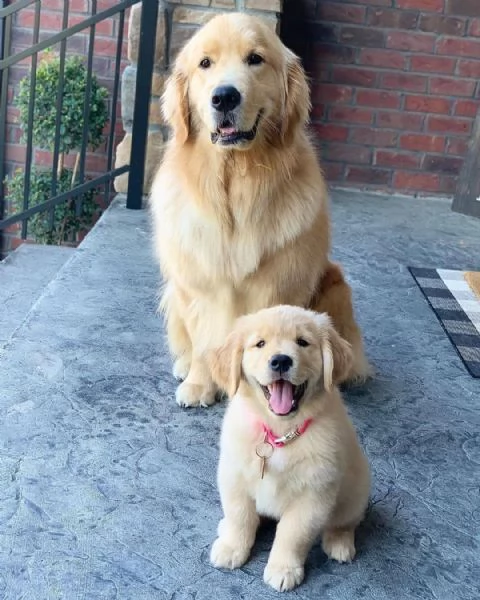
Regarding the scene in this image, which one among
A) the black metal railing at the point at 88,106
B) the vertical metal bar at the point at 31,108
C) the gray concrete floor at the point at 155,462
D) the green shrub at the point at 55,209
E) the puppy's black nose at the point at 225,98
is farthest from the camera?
the green shrub at the point at 55,209

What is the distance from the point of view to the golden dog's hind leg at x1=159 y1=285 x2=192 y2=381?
8.14 feet

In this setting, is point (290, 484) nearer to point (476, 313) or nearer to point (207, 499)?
point (207, 499)

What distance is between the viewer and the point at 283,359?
1510mm

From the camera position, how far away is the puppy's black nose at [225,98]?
200cm

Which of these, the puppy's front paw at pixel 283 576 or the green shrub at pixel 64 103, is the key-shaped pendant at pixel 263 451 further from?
the green shrub at pixel 64 103

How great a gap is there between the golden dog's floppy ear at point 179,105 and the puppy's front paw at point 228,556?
4.16 feet

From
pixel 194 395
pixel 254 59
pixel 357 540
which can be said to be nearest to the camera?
pixel 357 540

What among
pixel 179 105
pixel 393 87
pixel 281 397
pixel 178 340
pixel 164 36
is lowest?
pixel 178 340

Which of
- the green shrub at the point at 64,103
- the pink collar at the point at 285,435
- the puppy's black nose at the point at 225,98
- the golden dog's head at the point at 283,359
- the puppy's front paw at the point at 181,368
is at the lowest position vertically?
the puppy's front paw at the point at 181,368

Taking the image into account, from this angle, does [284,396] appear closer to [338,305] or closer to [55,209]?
[338,305]

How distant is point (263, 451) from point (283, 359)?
237mm

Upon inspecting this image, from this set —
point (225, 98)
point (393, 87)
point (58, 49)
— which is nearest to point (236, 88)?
point (225, 98)

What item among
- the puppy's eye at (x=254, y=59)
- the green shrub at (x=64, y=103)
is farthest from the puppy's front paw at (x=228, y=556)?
the green shrub at (x=64, y=103)

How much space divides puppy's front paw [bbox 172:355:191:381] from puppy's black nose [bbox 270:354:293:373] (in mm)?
1001
